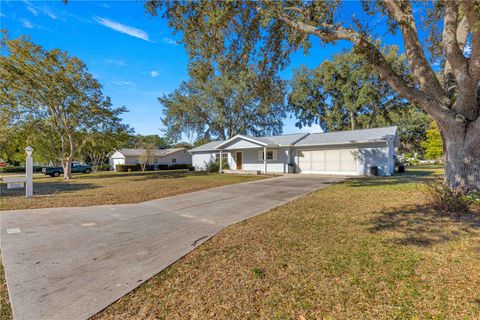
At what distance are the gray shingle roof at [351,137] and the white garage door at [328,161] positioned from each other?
2.74ft

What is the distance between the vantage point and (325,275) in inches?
123

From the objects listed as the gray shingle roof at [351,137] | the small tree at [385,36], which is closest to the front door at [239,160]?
the gray shingle roof at [351,137]

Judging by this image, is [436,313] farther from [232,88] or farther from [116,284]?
[232,88]

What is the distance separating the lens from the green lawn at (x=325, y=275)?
2.45 m

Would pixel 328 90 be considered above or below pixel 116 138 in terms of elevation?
above

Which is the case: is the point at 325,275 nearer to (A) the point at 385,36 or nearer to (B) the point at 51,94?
(A) the point at 385,36

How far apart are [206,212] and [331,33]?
698cm

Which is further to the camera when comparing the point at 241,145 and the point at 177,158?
the point at 177,158

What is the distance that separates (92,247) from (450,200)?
8.49 meters

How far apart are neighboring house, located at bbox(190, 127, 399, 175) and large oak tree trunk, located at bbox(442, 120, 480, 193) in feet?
32.8

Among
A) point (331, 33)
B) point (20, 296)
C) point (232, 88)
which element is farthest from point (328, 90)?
point (20, 296)

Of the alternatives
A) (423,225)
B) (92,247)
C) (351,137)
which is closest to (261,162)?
(351,137)

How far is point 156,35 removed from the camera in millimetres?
10422

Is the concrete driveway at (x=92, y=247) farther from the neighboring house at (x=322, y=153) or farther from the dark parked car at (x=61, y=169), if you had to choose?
the dark parked car at (x=61, y=169)
